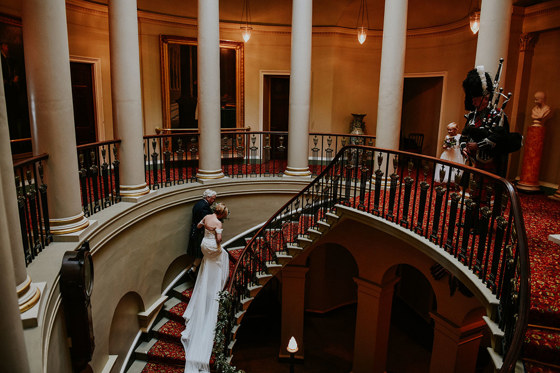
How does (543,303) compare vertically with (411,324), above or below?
above

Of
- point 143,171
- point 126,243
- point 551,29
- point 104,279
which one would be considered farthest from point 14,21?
point 551,29

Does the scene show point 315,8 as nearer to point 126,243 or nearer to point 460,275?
point 126,243

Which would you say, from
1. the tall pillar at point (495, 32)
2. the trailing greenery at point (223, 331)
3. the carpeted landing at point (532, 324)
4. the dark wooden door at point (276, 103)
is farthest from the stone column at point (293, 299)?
the tall pillar at point (495, 32)

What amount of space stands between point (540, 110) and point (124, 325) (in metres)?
9.04

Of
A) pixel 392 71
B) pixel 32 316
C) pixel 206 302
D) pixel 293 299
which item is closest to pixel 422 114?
pixel 392 71

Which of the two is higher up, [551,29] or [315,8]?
[315,8]

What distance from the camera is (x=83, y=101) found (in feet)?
32.1

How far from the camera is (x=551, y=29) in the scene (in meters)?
8.67

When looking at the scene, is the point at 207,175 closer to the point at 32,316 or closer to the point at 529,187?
the point at 32,316

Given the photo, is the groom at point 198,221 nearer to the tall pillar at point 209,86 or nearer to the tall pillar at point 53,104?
the tall pillar at point 209,86

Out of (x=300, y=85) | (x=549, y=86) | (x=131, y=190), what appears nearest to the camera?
(x=131, y=190)

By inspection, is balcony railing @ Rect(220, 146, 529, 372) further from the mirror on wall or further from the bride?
the mirror on wall

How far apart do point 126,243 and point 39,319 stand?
3.07 m

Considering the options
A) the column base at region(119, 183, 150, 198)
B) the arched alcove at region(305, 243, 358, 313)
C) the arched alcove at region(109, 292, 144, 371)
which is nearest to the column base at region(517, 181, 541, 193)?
the arched alcove at region(305, 243, 358, 313)
